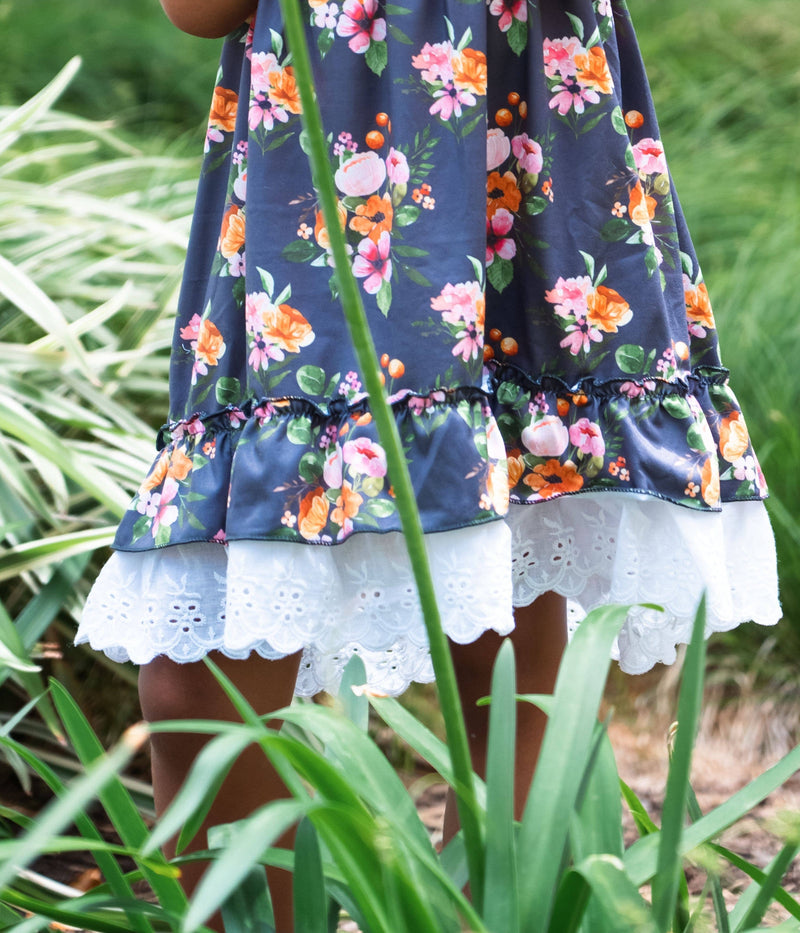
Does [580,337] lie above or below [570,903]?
above

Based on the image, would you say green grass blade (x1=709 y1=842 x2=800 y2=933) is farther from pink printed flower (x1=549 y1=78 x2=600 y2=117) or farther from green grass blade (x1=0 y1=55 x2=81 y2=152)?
green grass blade (x1=0 y1=55 x2=81 y2=152)

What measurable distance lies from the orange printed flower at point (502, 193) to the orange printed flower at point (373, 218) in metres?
0.11

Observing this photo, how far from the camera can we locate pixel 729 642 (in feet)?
6.02

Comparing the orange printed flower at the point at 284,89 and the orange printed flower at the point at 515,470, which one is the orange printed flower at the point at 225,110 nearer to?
the orange printed flower at the point at 284,89

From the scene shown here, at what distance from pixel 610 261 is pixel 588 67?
150 millimetres

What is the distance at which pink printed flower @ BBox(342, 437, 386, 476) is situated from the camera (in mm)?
683

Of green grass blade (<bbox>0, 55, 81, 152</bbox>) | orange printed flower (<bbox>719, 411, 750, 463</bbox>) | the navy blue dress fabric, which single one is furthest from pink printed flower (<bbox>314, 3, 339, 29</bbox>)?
green grass blade (<bbox>0, 55, 81, 152</bbox>)

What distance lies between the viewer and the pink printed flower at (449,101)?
73 centimetres

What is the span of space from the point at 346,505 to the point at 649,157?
0.41m

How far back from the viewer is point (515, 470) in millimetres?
792

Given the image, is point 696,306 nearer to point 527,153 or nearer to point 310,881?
point 527,153

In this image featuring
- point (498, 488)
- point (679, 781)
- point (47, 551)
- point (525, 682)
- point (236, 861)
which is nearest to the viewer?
point (236, 861)

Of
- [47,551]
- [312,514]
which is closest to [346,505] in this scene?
[312,514]

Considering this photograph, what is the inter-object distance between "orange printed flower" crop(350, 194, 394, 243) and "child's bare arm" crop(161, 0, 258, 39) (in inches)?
6.9
